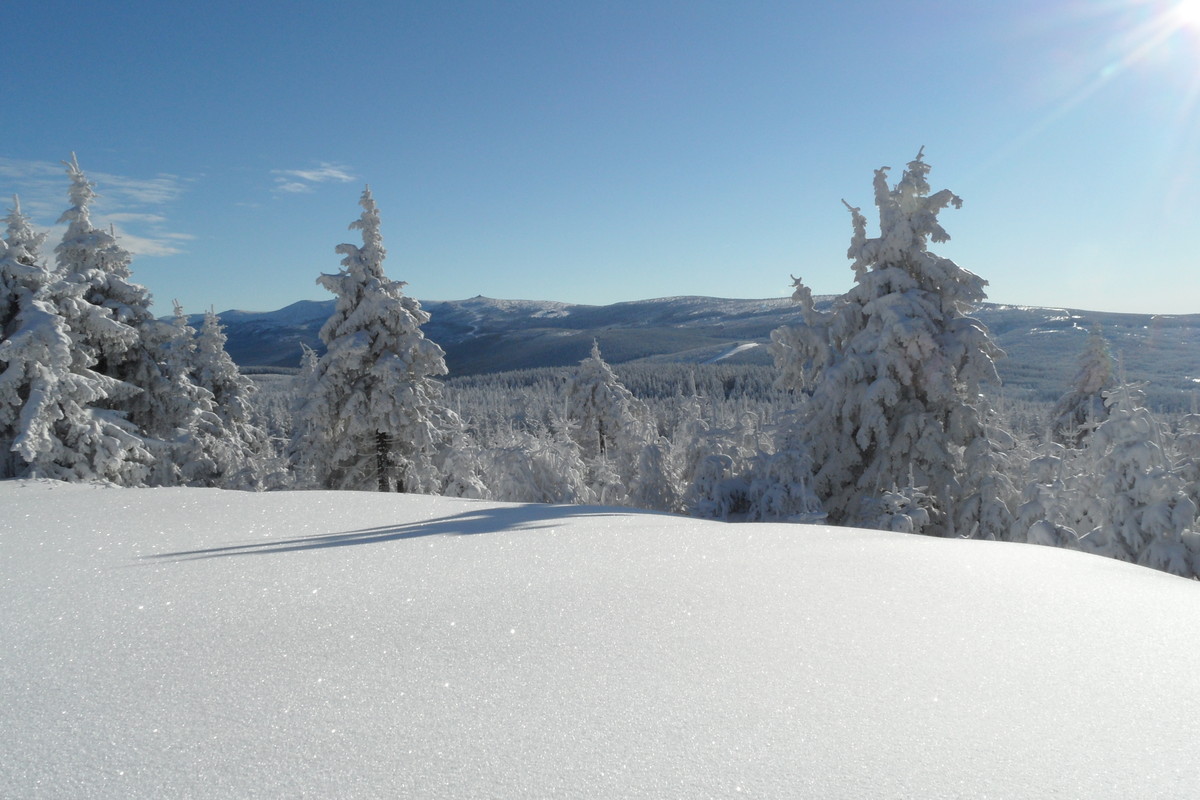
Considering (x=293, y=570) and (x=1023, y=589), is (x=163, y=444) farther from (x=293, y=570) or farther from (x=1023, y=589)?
(x=1023, y=589)

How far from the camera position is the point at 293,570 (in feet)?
13.3

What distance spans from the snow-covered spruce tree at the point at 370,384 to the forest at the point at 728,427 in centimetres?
6

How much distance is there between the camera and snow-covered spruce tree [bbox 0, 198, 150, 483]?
10664 mm

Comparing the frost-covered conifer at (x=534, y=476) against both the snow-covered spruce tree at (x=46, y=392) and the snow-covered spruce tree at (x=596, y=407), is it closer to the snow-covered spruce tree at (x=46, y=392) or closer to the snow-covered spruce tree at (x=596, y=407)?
the snow-covered spruce tree at (x=46, y=392)

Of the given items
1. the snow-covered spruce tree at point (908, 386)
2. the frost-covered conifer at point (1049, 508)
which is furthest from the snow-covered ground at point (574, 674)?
the snow-covered spruce tree at point (908, 386)

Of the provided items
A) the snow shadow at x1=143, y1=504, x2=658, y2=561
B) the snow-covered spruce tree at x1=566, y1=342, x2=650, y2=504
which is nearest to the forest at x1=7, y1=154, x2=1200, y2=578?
the snow shadow at x1=143, y1=504, x2=658, y2=561

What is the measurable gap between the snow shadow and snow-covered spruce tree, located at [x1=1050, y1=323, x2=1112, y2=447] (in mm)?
24700

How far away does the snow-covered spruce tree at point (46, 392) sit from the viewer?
10.7m

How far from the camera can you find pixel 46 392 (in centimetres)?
1081

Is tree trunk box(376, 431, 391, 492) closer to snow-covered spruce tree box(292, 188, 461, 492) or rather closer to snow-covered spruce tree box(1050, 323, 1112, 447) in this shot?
snow-covered spruce tree box(292, 188, 461, 492)

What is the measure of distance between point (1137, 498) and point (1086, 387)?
62.9ft

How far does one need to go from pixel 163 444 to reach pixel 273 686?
1274 centimetres

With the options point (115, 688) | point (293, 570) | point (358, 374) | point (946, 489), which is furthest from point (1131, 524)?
point (358, 374)

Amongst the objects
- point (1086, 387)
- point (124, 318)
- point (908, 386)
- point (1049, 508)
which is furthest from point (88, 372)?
point (1086, 387)
